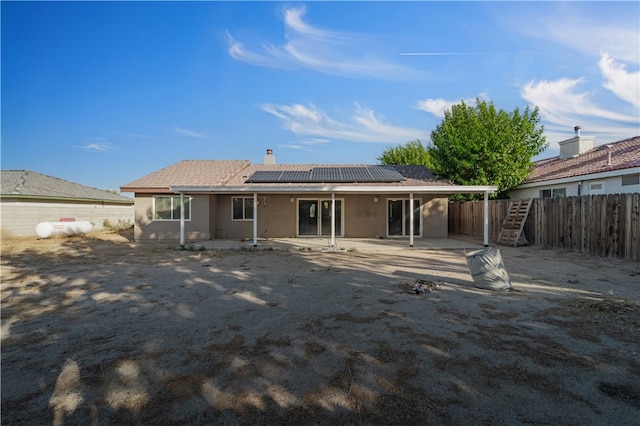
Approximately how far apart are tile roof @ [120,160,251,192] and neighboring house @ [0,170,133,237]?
7.48 meters

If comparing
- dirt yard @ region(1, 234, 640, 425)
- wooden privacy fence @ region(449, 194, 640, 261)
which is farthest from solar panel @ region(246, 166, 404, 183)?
dirt yard @ region(1, 234, 640, 425)

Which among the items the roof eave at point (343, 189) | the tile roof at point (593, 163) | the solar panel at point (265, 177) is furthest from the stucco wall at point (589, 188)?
the solar panel at point (265, 177)

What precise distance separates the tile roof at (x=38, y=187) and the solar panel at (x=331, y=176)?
12577mm

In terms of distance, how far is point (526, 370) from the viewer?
308 cm

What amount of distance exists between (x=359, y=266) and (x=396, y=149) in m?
27.3

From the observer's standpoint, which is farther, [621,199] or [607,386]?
[621,199]

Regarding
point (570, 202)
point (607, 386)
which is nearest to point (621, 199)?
point (570, 202)

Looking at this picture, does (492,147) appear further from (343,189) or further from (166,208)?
(166,208)

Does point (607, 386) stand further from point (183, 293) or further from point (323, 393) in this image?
point (183, 293)

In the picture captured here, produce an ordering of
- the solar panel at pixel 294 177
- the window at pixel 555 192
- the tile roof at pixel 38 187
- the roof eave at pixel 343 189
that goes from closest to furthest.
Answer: the roof eave at pixel 343 189 < the window at pixel 555 192 < the solar panel at pixel 294 177 < the tile roof at pixel 38 187

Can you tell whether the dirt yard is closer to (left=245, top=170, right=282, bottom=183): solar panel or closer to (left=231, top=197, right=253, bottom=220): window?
(left=245, top=170, right=282, bottom=183): solar panel

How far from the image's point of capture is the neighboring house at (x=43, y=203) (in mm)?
17547

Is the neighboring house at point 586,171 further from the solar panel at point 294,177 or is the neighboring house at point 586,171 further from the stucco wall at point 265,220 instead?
the stucco wall at point 265,220

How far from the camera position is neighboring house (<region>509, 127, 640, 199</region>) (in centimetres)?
1233
